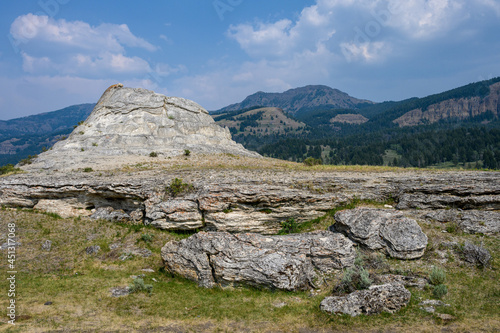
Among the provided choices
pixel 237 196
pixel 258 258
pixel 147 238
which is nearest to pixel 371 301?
pixel 258 258

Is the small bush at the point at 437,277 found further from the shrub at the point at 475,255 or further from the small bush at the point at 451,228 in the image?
the small bush at the point at 451,228

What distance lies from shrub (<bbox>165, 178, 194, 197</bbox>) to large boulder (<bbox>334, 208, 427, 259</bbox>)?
532 inches

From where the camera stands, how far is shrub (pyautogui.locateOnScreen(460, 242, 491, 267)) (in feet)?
51.4

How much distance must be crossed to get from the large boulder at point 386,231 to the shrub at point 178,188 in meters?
13.5

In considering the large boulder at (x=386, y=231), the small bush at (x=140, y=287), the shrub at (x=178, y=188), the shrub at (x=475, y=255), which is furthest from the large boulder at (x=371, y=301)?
the shrub at (x=178, y=188)

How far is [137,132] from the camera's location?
4769cm

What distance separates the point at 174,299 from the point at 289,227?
11.1 meters

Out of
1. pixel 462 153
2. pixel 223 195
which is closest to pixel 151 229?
pixel 223 195

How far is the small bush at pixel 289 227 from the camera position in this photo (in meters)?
21.9

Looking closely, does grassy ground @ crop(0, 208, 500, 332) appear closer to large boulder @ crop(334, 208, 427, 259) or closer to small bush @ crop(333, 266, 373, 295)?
large boulder @ crop(334, 208, 427, 259)

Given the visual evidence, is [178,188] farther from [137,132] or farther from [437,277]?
[137,132]

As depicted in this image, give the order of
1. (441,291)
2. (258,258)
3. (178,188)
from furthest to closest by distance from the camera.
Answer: (178,188)
(258,258)
(441,291)

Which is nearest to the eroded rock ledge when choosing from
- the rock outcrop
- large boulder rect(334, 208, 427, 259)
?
large boulder rect(334, 208, 427, 259)

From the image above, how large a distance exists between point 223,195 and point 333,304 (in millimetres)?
11758
